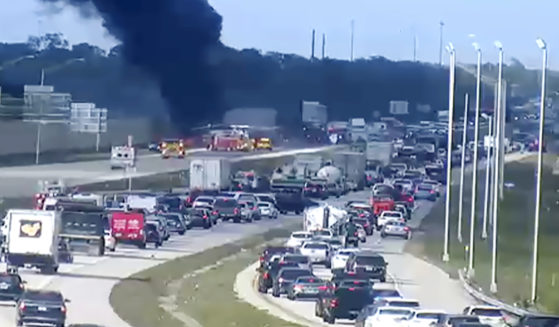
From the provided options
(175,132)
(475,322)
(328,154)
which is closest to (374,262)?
(475,322)

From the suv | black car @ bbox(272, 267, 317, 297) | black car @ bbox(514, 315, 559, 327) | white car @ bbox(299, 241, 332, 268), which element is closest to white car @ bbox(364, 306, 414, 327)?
black car @ bbox(514, 315, 559, 327)

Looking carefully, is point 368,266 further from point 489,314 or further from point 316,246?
point 489,314

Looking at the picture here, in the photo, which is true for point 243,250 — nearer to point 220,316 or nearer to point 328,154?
point 220,316

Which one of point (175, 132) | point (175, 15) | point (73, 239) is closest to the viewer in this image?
point (73, 239)

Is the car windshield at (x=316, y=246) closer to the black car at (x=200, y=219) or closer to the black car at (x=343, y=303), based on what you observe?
the black car at (x=200, y=219)

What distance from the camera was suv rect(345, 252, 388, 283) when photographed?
171 ft

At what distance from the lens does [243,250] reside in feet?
213

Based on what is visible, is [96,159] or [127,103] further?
[96,159]

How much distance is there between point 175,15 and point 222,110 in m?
10.4

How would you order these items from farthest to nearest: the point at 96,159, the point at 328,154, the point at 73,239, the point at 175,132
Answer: the point at 328,154
the point at 96,159
the point at 175,132
the point at 73,239

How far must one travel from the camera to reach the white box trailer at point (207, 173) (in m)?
91.6

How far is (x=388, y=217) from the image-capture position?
78562 mm

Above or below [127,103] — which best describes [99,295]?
below

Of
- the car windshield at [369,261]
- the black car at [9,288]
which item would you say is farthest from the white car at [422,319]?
the car windshield at [369,261]
